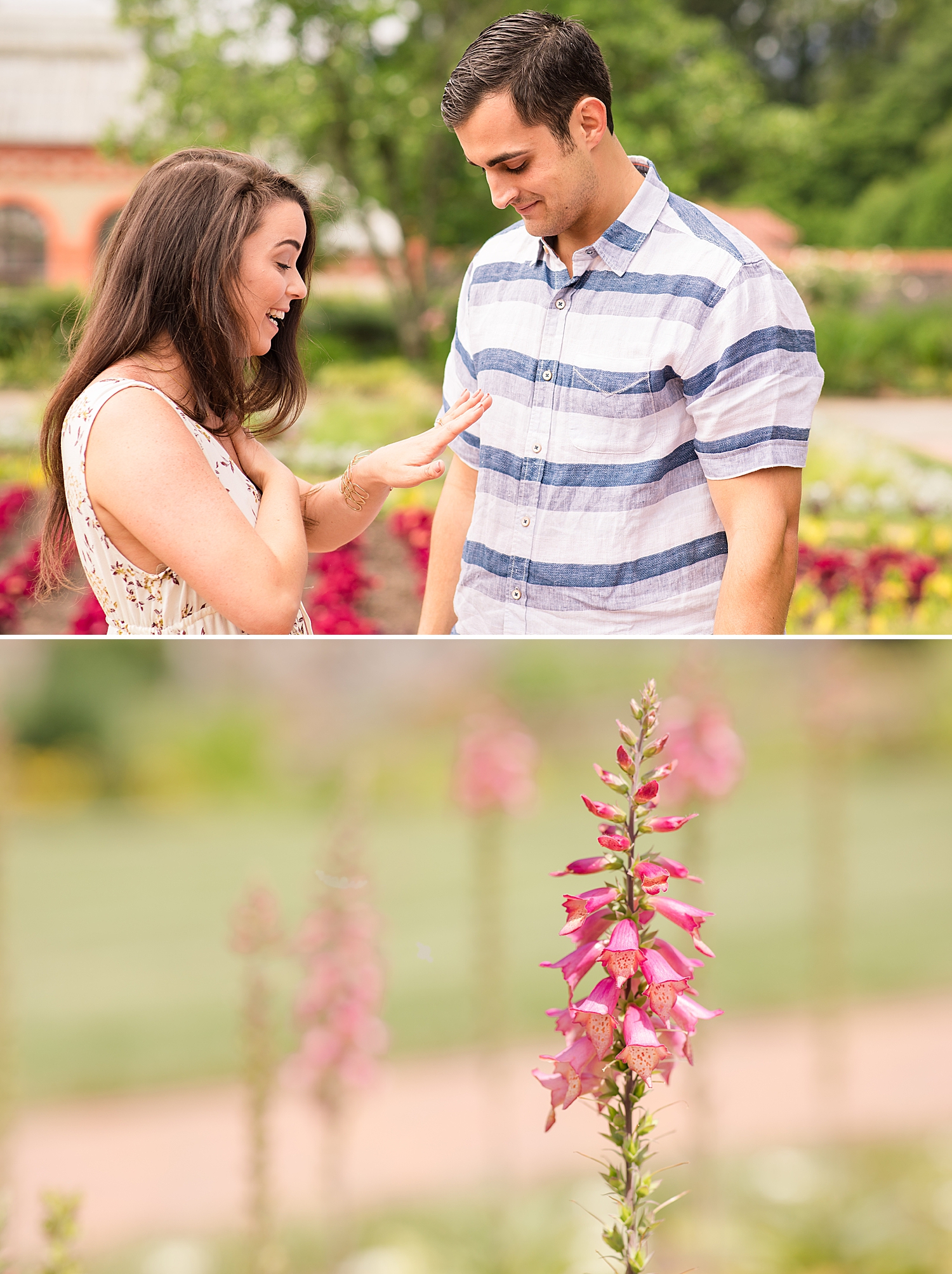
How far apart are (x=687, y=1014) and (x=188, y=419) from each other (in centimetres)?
106

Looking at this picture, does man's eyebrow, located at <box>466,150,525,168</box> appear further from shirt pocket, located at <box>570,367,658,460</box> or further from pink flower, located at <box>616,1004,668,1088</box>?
pink flower, located at <box>616,1004,668,1088</box>

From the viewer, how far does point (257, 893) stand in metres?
1.31

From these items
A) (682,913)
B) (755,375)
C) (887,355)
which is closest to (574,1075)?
(682,913)

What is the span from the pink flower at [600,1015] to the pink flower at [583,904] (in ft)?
0.20

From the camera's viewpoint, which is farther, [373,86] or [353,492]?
[373,86]

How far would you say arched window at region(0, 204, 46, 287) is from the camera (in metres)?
22.1

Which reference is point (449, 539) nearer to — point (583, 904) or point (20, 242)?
point (583, 904)

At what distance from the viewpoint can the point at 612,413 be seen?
203 centimetres

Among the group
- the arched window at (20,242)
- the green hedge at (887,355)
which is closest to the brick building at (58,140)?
the arched window at (20,242)

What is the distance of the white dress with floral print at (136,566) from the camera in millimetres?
1636

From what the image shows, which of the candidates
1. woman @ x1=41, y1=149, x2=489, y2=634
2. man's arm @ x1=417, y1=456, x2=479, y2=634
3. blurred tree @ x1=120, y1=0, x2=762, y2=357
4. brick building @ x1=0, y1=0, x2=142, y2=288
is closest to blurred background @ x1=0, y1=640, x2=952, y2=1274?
woman @ x1=41, y1=149, x2=489, y2=634

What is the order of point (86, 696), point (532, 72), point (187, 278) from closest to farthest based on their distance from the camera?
point (86, 696) → point (187, 278) → point (532, 72)

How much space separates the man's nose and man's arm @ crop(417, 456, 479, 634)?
0.56 metres

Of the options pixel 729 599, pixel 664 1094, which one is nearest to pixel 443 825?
pixel 729 599
